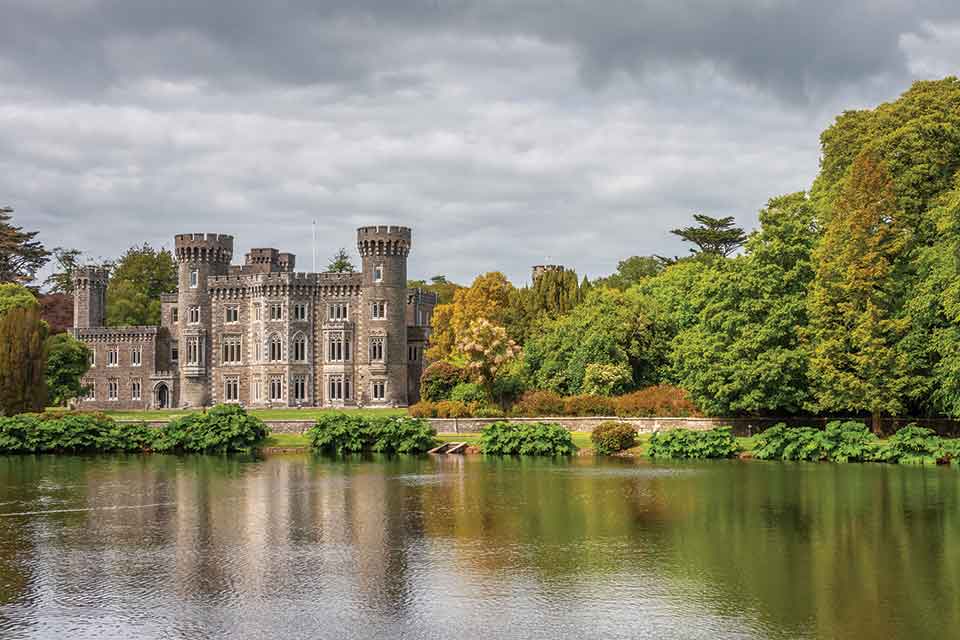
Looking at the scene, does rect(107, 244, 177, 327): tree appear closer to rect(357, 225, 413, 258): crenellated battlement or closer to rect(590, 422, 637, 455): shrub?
rect(357, 225, 413, 258): crenellated battlement

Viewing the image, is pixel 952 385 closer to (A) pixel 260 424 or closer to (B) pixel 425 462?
(B) pixel 425 462

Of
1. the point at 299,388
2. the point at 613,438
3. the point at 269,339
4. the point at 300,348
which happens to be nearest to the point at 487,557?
the point at 613,438

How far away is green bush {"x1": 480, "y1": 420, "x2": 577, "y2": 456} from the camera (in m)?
49.7

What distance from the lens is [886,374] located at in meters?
45.5

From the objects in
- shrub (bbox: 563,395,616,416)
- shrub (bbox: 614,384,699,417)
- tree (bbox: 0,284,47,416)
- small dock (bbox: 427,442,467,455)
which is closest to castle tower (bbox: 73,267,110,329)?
tree (bbox: 0,284,47,416)

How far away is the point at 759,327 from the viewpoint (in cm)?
4888

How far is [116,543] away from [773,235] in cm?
3400

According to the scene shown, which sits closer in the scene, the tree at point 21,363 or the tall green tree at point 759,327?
the tall green tree at point 759,327

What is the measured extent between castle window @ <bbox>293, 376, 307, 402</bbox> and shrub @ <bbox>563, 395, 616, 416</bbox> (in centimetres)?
2830

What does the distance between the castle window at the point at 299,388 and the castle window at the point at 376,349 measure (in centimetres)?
536

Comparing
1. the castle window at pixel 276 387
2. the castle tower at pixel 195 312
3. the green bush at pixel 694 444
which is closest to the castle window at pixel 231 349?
the castle tower at pixel 195 312

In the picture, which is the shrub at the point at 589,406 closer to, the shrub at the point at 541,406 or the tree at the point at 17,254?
the shrub at the point at 541,406

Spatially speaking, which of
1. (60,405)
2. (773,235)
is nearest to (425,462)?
(773,235)

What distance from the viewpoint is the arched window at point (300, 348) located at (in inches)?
3125
